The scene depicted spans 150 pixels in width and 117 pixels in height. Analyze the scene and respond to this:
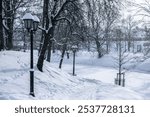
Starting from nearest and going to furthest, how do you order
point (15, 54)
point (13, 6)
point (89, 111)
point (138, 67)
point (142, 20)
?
1. point (89, 111)
2. point (15, 54)
3. point (13, 6)
4. point (142, 20)
5. point (138, 67)

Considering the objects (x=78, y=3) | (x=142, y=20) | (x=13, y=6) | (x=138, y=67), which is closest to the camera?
(x=78, y=3)

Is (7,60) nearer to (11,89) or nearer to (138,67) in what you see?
(11,89)

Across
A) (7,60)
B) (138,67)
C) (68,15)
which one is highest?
(68,15)

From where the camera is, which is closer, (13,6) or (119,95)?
(119,95)

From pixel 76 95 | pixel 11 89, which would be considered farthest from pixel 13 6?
pixel 11 89

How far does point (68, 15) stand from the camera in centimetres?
2041

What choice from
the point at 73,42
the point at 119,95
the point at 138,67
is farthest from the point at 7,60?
the point at 138,67

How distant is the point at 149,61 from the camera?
56000mm

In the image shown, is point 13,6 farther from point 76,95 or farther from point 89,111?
point 89,111

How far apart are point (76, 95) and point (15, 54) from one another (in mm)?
5414

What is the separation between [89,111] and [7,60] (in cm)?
925

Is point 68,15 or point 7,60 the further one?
point 68,15

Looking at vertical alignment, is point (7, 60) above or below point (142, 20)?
below

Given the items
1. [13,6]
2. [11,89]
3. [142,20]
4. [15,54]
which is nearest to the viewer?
[11,89]
